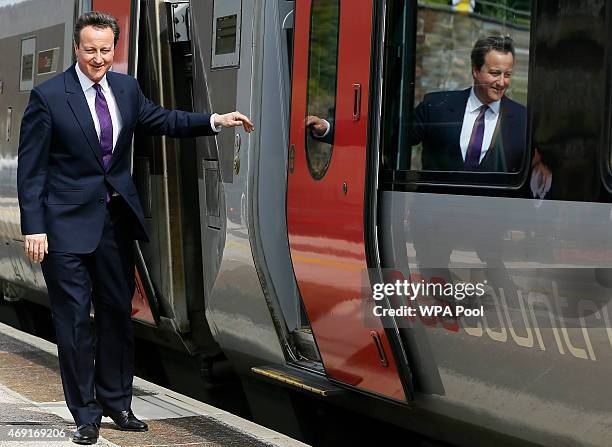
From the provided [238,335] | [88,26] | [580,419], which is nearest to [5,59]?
[238,335]

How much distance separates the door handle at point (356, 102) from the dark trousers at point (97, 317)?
3.55ft

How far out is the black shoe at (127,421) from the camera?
6043 mm

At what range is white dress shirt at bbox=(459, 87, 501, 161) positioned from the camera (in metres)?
4.95

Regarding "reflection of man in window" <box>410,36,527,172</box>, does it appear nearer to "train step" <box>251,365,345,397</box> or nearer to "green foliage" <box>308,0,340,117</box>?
"green foliage" <box>308,0,340,117</box>

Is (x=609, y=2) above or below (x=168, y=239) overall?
above

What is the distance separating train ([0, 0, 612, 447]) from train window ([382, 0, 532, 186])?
0.01 metres

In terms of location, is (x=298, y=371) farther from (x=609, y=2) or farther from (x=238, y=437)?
(x=609, y=2)

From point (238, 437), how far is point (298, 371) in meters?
0.78

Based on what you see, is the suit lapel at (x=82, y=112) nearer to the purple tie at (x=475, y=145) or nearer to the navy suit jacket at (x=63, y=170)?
the navy suit jacket at (x=63, y=170)

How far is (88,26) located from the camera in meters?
5.68

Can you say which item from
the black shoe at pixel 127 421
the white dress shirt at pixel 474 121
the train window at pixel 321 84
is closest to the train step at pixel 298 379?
the black shoe at pixel 127 421

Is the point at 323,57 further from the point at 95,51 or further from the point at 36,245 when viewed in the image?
the point at 36,245

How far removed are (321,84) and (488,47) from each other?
1.34m

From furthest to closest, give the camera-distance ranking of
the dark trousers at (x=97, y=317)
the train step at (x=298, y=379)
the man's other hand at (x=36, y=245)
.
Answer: the train step at (x=298, y=379)
the dark trousers at (x=97, y=317)
the man's other hand at (x=36, y=245)
